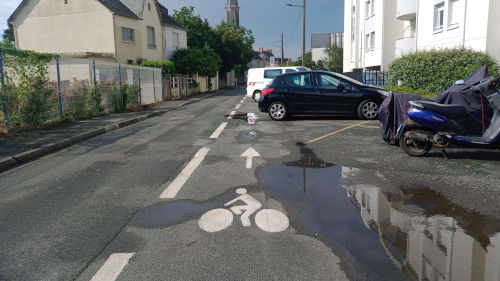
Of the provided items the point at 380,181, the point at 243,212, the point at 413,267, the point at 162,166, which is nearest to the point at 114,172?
the point at 162,166

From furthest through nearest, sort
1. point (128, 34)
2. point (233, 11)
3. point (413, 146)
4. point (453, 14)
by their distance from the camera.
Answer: point (233, 11)
point (128, 34)
point (453, 14)
point (413, 146)

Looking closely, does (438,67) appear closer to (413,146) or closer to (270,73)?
(270,73)

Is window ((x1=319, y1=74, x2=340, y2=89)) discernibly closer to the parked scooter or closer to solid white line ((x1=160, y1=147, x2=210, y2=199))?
the parked scooter

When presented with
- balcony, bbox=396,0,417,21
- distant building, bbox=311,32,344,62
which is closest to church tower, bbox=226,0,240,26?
distant building, bbox=311,32,344,62

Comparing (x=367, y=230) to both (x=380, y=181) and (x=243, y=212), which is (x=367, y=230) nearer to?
(x=243, y=212)

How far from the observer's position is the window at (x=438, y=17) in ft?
73.3

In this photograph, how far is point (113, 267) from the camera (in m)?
3.21

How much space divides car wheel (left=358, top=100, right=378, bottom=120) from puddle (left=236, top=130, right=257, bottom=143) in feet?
13.1

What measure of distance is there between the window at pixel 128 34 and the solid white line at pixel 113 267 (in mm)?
28625

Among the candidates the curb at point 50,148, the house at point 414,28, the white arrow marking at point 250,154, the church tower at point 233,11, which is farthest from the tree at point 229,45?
the church tower at point 233,11

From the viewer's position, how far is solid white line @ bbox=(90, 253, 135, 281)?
10.0ft

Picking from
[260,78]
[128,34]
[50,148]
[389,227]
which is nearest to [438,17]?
[260,78]

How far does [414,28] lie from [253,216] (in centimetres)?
2868

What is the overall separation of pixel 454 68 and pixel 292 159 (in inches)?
632
